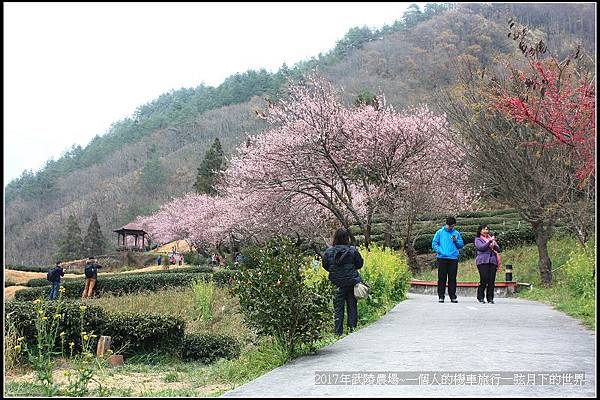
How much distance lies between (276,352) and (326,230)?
23.2 metres

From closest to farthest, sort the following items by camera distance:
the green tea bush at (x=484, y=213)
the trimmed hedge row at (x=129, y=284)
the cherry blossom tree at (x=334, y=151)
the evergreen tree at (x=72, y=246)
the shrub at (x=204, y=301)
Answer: the shrub at (x=204, y=301), the cherry blossom tree at (x=334, y=151), the trimmed hedge row at (x=129, y=284), the green tea bush at (x=484, y=213), the evergreen tree at (x=72, y=246)

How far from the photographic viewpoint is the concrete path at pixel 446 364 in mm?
4477

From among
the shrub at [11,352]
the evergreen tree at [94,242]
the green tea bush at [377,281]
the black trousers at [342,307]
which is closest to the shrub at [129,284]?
the green tea bush at [377,281]

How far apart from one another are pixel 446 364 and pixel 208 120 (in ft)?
339

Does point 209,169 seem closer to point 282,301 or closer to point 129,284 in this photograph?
point 129,284

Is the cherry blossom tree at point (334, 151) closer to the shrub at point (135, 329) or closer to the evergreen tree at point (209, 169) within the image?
the shrub at point (135, 329)

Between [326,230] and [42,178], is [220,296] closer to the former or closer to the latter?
[326,230]

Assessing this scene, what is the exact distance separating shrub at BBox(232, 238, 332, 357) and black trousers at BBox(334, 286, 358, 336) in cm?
165

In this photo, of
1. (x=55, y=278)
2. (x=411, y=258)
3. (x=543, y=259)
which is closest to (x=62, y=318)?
(x=55, y=278)

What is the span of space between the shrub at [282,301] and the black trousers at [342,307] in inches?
65.1

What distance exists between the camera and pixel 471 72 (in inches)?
858

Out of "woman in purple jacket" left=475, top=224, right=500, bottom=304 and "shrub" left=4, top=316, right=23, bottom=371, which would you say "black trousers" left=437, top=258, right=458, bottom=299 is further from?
"shrub" left=4, top=316, right=23, bottom=371

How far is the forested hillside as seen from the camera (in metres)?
83.9

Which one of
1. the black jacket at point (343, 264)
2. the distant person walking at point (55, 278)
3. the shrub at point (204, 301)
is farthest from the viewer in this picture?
the distant person walking at point (55, 278)
